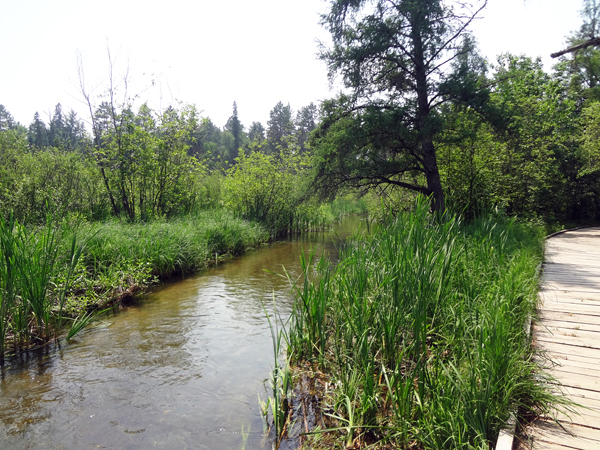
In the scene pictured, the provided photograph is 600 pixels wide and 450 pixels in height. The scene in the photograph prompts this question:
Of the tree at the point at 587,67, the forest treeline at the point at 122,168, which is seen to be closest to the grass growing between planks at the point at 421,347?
the forest treeline at the point at 122,168

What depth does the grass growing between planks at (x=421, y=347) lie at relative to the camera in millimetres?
2217

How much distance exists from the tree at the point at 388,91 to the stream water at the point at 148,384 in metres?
6.03

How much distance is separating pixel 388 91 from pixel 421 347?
971cm

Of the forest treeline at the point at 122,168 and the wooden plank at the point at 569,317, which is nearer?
the wooden plank at the point at 569,317

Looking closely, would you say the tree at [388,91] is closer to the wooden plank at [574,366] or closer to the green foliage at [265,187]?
the green foliage at [265,187]

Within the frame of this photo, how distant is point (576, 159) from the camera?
15.3 m

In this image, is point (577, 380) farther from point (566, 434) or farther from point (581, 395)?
point (566, 434)

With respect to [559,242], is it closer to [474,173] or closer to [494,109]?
[474,173]

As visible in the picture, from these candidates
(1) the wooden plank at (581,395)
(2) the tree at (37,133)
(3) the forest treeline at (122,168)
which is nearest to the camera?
(1) the wooden plank at (581,395)

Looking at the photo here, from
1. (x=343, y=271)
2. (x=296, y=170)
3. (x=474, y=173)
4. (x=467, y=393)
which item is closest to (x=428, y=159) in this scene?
(x=474, y=173)

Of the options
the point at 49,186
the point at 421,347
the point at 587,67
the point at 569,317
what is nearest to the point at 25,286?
the point at 421,347

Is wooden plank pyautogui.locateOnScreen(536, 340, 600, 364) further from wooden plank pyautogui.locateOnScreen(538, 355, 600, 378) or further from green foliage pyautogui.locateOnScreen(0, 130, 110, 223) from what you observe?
green foliage pyautogui.locateOnScreen(0, 130, 110, 223)

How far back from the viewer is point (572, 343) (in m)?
3.27

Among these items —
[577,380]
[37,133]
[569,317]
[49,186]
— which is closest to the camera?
[577,380]
